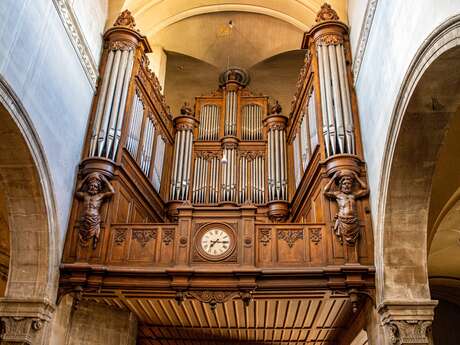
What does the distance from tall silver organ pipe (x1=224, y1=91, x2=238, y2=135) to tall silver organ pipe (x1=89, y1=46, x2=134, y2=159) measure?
3.62 m

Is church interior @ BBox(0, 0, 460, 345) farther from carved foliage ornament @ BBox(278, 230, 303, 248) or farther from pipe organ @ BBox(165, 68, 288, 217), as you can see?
pipe organ @ BBox(165, 68, 288, 217)

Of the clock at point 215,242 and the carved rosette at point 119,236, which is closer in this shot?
the clock at point 215,242

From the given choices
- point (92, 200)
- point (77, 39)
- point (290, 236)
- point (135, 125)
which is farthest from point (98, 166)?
point (290, 236)

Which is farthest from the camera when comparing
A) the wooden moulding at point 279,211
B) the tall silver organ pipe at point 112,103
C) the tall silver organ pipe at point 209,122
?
the tall silver organ pipe at point 209,122

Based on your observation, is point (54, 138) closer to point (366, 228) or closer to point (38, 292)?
point (38, 292)

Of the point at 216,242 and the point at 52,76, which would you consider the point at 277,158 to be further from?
the point at 52,76

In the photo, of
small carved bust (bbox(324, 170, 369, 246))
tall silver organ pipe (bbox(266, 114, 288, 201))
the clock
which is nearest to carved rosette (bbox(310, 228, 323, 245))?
small carved bust (bbox(324, 170, 369, 246))

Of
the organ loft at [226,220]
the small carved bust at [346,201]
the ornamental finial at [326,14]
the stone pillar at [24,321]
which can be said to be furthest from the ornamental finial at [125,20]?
the stone pillar at [24,321]

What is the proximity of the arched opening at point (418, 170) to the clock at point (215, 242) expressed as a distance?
2.40 metres

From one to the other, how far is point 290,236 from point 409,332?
2.35 meters

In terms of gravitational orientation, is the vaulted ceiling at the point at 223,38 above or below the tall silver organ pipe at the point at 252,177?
above

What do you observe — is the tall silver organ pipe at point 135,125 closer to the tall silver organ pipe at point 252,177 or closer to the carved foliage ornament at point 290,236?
the tall silver organ pipe at point 252,177

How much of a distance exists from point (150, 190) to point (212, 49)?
18.2 ft

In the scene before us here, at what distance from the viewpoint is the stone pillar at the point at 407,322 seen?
706 centimetres
